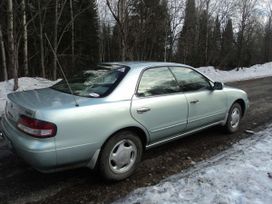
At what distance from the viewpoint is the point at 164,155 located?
4.65m

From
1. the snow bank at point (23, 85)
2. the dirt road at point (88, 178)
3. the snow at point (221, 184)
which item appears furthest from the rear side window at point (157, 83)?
the snow bank at point (23, 85)

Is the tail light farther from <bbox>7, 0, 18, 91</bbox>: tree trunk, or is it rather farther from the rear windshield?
<bbox>7, 0, 18, 91</bbox>: tree trunk

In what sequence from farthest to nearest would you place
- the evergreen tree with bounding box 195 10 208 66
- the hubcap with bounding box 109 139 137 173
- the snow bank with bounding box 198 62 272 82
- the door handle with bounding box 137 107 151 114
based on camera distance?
the evergreen tree with bounding box 195 10 208 66, the snow bank with bounding box 198 62 272 82, the door handle with bounding box 137 107 151 114, the hubcap with bounding box 109 139 137 173

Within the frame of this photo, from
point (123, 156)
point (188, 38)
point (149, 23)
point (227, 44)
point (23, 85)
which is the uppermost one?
point (149, 23)

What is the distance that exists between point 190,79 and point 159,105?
1.03m

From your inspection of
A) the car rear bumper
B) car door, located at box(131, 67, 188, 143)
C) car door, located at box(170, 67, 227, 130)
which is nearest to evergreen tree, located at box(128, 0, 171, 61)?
car door, located at box(170, 67, 227, 130)

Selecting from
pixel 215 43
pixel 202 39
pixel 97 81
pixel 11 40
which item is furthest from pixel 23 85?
pixel 215 43

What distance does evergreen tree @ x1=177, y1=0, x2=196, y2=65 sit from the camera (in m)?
24.8

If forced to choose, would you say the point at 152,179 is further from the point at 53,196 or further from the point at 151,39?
the point at 151,39

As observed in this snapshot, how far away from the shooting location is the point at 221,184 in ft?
11.6

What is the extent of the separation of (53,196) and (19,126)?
0.89 m

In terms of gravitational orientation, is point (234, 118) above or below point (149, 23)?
below

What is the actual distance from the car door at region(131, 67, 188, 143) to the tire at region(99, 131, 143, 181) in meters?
0.27

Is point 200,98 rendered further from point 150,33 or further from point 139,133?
point 150,33
